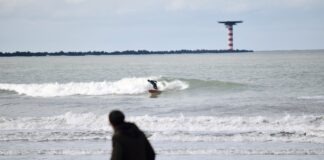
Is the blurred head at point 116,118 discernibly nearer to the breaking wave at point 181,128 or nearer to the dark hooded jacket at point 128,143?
the dark hooded jacket at point 128,143

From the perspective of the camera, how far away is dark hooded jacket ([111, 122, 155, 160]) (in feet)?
19.6

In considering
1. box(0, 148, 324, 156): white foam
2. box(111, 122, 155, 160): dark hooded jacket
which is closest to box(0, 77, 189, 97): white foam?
box(0, 148, 324, 156): white foam

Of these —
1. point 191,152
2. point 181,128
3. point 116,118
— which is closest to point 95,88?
point 181,128

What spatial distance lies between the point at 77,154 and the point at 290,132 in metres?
5.70

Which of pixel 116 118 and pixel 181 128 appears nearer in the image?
pixel 116 118

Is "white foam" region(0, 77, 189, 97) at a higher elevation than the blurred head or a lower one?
lower

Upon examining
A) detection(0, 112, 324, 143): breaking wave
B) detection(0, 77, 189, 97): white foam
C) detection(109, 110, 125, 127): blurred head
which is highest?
detection(109, 110, 125, 127): blurred head

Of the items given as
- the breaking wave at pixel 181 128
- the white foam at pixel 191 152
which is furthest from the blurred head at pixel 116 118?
the breaking wave at pixel 181 128

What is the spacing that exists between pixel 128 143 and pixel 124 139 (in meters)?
0.06

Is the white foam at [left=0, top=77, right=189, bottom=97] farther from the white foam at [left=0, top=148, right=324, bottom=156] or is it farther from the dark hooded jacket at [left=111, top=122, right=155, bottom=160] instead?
the dark hooded jacket at [left=111, top=122, right=155, bottom=160]

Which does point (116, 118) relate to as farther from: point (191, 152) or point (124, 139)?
point (191, 152)

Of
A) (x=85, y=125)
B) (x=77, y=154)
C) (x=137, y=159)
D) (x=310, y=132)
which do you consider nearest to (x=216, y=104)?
(x=85, y=125)

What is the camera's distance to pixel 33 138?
1419 centimetres

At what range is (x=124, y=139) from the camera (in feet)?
19.6
